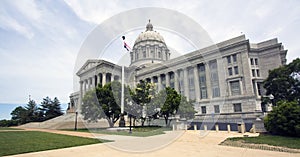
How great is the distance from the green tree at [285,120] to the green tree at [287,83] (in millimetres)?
14169

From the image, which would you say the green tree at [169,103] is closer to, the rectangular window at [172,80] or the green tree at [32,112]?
the rectangular window at [172,80]

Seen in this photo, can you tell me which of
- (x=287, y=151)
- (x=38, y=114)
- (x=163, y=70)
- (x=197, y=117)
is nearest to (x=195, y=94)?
(x=197, y=117)

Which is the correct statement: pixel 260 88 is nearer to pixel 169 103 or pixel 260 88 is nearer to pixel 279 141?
pixel 169 103

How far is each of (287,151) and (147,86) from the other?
18.5 m

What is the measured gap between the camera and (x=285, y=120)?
1309cm

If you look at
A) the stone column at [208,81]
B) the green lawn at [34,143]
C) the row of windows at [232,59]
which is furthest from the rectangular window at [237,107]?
the green lawn at [34,143]

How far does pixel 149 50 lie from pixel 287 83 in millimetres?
44278

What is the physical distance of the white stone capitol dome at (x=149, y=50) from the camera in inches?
2475

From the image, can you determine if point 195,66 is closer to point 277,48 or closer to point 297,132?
point 277,48

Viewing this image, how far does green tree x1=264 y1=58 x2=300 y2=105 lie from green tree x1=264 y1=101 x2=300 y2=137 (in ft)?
46.5

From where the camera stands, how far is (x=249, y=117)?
30.9 metres

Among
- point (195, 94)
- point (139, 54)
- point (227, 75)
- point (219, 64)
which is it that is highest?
point (139, 54)

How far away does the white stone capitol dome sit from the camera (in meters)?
62.9

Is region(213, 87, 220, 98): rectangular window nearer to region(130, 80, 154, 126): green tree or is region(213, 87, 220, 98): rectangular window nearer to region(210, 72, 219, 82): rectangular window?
region(210, 72, 219, 82): rectangular window
